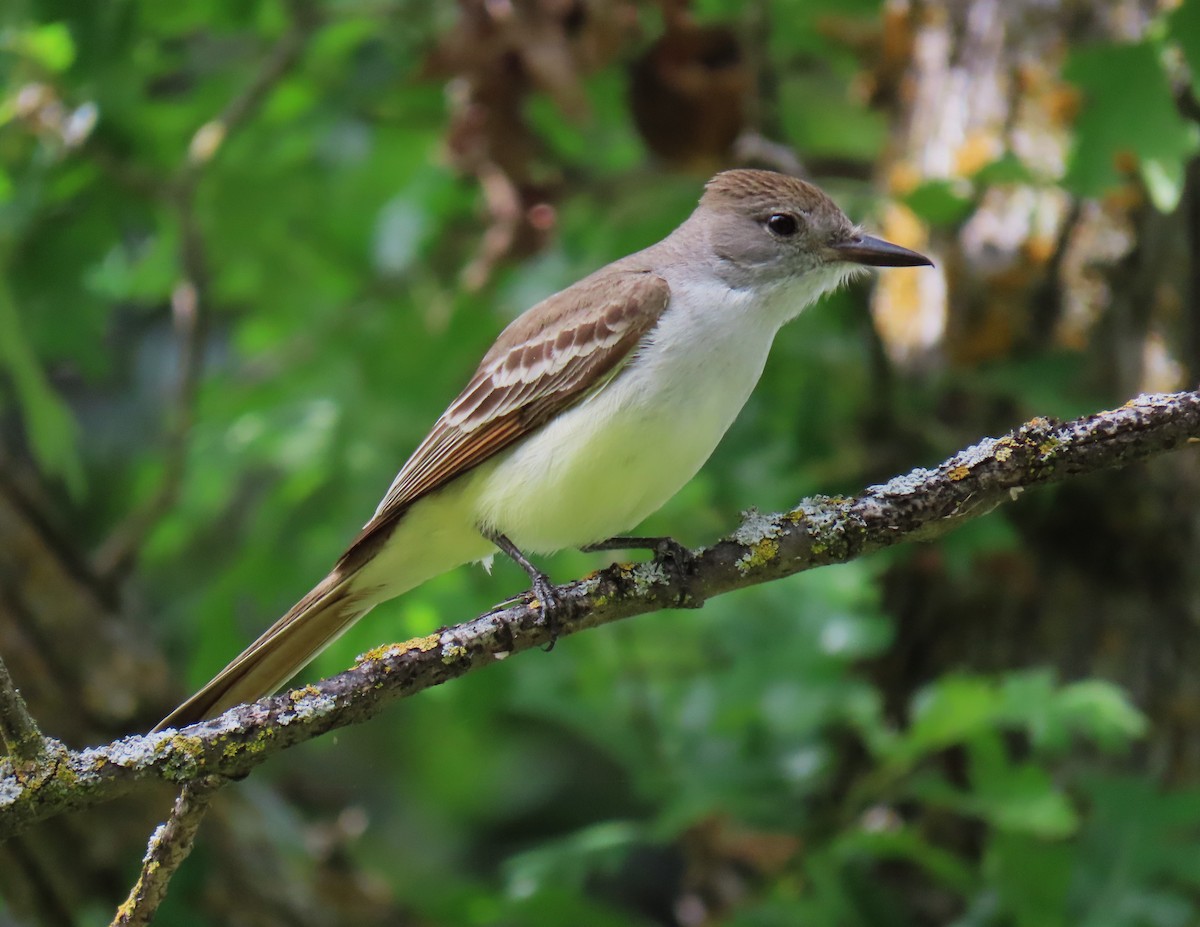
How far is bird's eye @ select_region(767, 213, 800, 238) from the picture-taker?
5.06 metres

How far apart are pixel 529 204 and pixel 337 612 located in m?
2.31

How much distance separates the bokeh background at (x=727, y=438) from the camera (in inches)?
206

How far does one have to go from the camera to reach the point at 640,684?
5945mm

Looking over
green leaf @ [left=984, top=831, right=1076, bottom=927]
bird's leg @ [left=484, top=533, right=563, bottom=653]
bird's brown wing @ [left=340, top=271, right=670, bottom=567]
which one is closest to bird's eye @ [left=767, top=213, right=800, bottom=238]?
bird's brown wing @ [left=340, top=271, right=670, bottom=567]

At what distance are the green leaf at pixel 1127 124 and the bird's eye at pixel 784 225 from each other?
963mm

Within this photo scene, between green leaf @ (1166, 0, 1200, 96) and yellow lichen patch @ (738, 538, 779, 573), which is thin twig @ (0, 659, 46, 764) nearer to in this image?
yellow lichen patch @ (738, 538, 779, 573)

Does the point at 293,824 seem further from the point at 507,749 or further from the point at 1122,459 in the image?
the point at 1122,459

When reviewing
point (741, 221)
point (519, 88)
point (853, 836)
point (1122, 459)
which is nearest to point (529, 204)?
point (519, 88)

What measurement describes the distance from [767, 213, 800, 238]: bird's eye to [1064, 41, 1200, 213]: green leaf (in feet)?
3.16

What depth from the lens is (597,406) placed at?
4.38 m

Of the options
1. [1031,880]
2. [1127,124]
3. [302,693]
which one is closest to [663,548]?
[302,693]

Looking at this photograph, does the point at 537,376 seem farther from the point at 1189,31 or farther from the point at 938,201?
the point at 1189,31

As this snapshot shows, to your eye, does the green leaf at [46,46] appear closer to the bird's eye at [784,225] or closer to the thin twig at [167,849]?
the bird's eye at [784,225]

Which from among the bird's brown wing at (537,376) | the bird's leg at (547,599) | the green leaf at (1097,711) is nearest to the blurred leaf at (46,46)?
the bird's brown wing at (537,376)
